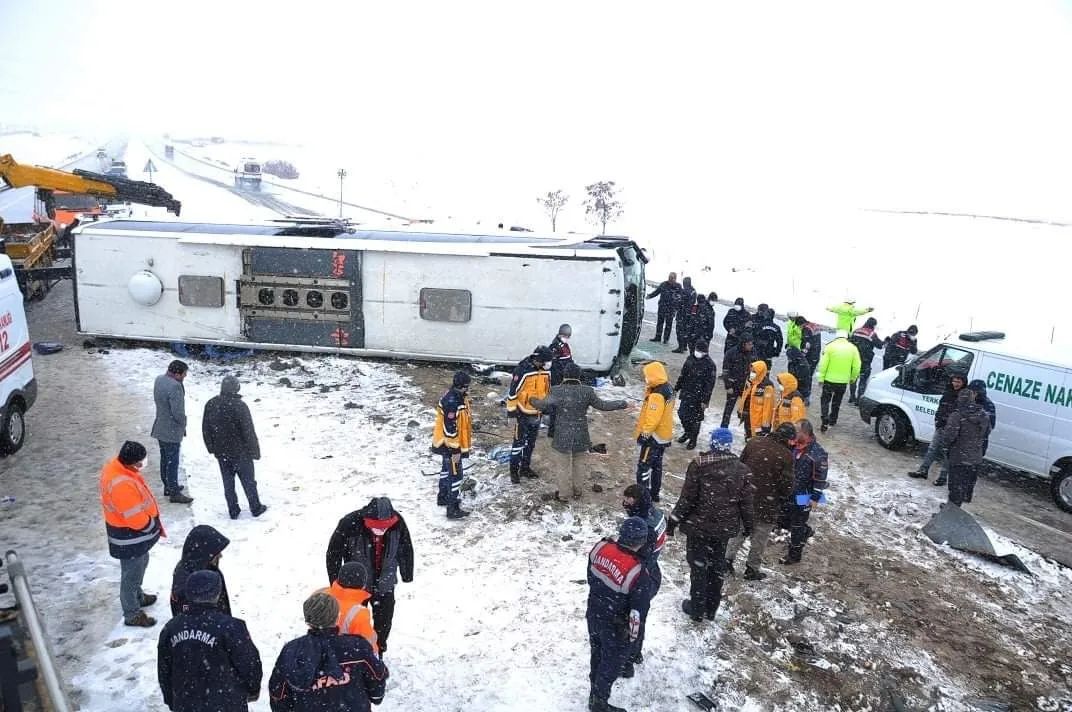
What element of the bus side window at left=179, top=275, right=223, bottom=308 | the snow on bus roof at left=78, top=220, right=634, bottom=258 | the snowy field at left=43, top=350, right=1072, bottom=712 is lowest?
Answer: the snowy field at left=43, top=350, right=1072, bottom=712

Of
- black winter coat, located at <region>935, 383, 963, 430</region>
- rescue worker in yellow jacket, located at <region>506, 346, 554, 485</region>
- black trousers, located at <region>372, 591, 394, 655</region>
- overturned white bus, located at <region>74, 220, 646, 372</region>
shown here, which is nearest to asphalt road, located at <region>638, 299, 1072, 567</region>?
black winter coat, located at <region>935, 383, 963, 430</region>

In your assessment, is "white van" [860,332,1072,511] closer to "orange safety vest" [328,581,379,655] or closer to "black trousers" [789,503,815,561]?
"black trousers" [789,503,815,561]

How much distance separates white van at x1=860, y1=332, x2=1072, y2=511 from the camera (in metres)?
9.34

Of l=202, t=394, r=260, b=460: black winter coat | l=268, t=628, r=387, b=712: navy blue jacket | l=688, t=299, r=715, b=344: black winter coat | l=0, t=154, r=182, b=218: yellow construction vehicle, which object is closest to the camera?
l=268, t=628, r=387, b=712: navy blue jacket

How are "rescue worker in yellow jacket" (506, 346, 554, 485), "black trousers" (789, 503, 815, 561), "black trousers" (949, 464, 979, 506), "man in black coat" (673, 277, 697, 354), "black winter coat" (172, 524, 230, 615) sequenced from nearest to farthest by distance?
"black winter coat" (172, 524, 230, 615)
"black trousers" (789, 503, 815, 561)
"black trousers" (949, 464, 979, 506)
"rescue worker in yellow jacket" (506, 346, 554, 485)
"man in black coat" (673, 277, 697, 354)

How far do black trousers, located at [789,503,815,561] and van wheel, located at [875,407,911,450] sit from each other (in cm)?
461

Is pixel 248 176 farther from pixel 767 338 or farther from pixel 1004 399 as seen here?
pixel 1004 399

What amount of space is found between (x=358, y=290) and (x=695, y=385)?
647cm

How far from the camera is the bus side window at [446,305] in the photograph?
1281 centimetres

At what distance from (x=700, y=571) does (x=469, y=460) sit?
14.0 feet

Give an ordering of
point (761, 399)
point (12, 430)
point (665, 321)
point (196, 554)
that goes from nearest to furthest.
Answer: point (196, 554) < point (12, 430) < point (761, 399) < point (665, 321)

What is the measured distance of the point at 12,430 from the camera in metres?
9.10

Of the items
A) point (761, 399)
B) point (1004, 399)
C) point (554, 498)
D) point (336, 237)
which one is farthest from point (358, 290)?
point (1004, 399)

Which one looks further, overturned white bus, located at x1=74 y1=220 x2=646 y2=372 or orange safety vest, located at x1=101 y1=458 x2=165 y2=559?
overturned white bus, located at x1=74 y1=220 x2=646 y2=372
